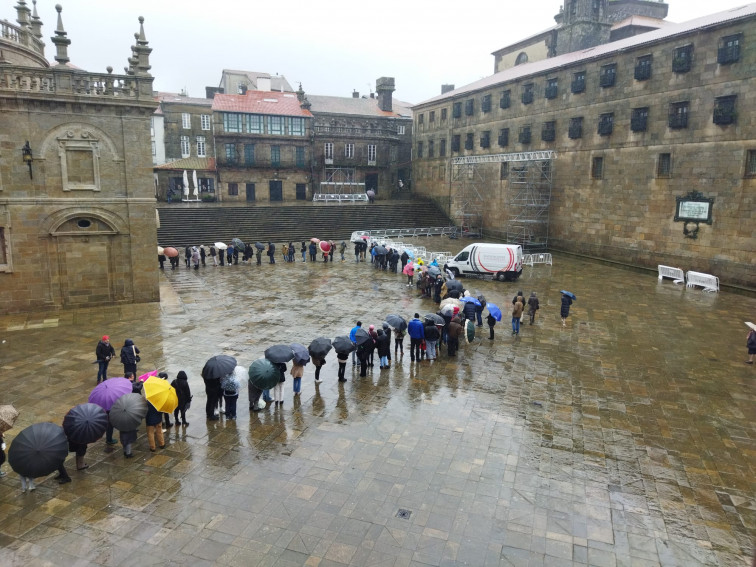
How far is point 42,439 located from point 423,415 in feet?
22.2

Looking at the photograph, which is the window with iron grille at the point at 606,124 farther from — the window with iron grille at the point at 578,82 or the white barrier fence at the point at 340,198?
the white barrier fence at the point at 340,198

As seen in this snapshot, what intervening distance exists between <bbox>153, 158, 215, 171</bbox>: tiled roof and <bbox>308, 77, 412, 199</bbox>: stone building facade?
981 cm

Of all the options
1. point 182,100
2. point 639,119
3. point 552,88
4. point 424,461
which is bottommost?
point 424,461

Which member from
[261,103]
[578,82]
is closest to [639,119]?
[578,82]

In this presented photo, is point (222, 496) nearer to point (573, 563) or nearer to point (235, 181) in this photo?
point (573, 563)

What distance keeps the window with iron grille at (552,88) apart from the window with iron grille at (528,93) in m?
1.35

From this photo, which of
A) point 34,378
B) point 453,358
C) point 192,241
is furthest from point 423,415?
point 192,241

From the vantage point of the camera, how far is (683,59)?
82.8ft

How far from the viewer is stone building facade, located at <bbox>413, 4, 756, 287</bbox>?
76.4 ft

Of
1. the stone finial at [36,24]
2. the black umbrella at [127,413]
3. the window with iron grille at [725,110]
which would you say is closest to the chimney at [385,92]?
the window with iron grille at [725,110]

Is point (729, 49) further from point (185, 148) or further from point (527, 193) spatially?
point (185, 148)

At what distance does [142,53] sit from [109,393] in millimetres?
14039

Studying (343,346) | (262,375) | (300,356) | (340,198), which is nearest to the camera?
(262,375)

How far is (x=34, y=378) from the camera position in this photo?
12438 mm
